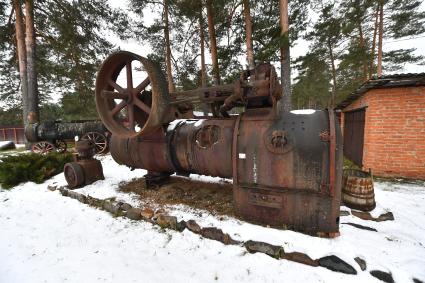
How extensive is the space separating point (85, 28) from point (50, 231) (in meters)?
10.2

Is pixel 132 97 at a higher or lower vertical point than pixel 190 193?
higher

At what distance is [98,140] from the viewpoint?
9.50 m

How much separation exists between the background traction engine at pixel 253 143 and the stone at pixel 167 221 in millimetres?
889

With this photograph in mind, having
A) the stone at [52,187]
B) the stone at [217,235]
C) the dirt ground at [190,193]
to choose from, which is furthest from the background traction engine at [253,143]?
the stone at [52,187]

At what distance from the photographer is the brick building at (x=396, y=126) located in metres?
5.18

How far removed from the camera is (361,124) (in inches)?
270

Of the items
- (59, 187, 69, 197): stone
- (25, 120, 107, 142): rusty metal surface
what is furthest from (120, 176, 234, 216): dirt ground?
(25, 120, 107, 142): rusty metal surface

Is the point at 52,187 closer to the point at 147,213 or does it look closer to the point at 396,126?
the point at 147,213

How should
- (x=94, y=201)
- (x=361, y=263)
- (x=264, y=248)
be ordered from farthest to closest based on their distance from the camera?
(x=94, y=201), (x=264, y=248), (x=361, y=263)

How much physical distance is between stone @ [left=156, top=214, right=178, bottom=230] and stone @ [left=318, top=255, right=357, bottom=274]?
202 centimetres

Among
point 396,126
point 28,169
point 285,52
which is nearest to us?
point 396,126

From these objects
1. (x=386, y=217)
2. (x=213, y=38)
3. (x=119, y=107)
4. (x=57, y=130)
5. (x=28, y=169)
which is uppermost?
(x=213, y=38)

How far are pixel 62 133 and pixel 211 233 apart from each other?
9752mm

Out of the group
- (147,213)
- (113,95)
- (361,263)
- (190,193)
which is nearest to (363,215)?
(361,263)
